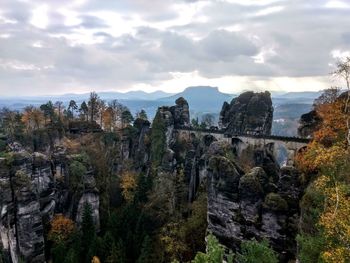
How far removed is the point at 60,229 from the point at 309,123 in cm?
4078

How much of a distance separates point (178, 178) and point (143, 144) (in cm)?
2297

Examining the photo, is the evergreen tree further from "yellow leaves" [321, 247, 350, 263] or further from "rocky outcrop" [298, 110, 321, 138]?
"yellow leaves" [321, 247, 350, 263]

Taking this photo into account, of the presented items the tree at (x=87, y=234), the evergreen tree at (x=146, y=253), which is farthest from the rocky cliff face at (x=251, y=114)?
the tree at (x=87, y=234)

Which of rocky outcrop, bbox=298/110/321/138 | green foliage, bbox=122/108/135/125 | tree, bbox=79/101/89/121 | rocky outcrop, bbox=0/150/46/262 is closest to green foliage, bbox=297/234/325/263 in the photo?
rocky outcrop, bbox=298/110/321/138

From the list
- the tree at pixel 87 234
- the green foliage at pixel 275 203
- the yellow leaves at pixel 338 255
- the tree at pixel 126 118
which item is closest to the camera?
the yellow leaves at pixel 338 255

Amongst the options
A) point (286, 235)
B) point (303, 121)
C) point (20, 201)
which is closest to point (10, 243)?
point (20, 201)

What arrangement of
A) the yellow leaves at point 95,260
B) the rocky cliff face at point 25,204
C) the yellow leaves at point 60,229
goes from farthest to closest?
the yellow leaves at point 60,229 < the rocky cliff face at point 25,204 < the yellow leaves at point 95,260

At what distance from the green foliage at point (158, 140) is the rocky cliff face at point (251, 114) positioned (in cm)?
1377

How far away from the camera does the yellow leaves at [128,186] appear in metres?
70.9

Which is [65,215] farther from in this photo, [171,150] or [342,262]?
[342,262]

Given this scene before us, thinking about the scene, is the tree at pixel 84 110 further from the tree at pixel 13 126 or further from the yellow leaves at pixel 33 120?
the tree at pixel 13 126

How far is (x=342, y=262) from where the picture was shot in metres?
16.2

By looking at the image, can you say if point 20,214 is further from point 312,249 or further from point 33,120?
point 312,249

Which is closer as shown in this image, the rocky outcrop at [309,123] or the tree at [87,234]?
the rocky outcrop at [309,123]
